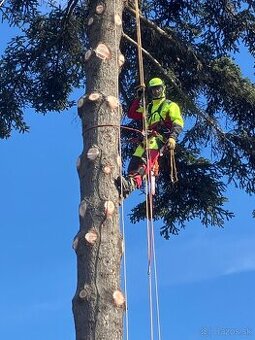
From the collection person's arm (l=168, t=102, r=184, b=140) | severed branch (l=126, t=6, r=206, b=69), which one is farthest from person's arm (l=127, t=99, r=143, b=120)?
severed branch (l=126, t=6, r=206, b=69)

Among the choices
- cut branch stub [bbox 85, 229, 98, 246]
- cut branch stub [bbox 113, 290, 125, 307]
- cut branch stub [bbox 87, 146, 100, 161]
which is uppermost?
cut branch stub [bbox 87, 146, 100, 161]

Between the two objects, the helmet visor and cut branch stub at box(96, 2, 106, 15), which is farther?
the helmet visor

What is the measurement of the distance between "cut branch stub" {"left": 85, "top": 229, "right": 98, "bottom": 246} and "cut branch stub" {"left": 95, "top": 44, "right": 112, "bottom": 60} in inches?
61.7

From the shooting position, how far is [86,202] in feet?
18.1

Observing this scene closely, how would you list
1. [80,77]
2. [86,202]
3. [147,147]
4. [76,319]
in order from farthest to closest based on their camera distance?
[80,77] < [147,147] < [86,202] < [76,319]

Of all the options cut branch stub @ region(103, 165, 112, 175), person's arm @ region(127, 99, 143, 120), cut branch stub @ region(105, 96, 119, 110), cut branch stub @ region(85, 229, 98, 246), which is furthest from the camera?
person's arm @ region(127, 99, 143, 120)

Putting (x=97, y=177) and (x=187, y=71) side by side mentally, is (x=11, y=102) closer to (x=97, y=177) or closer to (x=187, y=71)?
(x=187, y=71)

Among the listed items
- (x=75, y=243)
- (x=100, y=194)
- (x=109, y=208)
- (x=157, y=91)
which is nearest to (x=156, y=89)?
(x=157, y=91)

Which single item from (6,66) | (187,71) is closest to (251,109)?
(187,71)

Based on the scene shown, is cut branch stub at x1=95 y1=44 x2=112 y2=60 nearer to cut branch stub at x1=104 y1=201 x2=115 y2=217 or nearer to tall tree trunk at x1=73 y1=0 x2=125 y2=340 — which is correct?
tall tree trunk at x1=73 y1=0 x2=125 y2=340

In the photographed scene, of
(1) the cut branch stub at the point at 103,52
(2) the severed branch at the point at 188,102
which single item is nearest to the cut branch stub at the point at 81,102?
(1) the cut branch stub at the point at 103,52

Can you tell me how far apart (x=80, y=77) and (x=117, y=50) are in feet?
8.44

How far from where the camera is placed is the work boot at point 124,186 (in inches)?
222

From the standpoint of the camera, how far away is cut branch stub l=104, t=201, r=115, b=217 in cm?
542
